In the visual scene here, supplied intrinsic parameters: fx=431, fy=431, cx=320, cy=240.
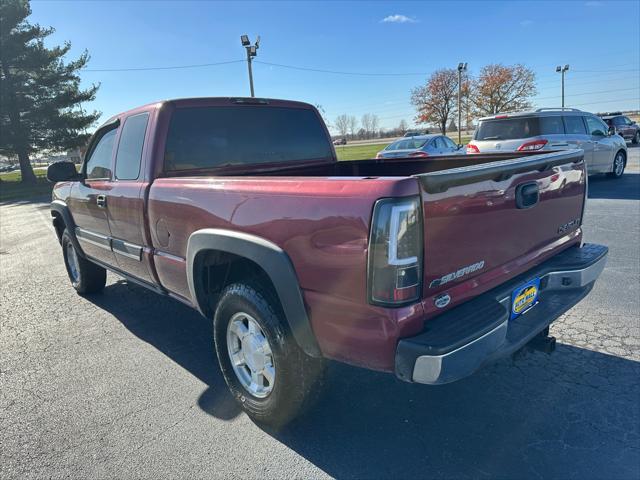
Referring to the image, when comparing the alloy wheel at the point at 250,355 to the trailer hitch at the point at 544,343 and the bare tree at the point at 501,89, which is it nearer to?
the trailer hitch at the point at 544,343

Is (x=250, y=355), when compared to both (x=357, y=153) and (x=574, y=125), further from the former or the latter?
(x=357, y=153)

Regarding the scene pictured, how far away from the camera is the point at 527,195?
2453 millimetres

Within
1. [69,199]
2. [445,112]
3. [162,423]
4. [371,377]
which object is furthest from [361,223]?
[445,112]

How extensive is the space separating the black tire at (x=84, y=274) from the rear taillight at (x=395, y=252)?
437 cm

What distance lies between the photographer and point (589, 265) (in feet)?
9.09

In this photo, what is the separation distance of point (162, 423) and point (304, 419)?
915 mm

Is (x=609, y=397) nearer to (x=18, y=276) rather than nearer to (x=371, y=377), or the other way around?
(x=371, y=377)

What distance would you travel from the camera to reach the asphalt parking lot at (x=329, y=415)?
7.59ft

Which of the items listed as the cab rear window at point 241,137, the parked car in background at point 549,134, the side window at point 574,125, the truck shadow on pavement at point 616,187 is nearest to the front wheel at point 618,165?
the truck shadow on pavement at point 616,187

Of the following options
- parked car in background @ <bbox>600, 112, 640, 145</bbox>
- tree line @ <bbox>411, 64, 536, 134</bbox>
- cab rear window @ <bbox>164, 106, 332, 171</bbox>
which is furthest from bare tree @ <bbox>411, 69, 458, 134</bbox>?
cab rear window @ <bbox>164, 106, 332, 171</bbox>

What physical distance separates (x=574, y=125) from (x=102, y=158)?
1122cm

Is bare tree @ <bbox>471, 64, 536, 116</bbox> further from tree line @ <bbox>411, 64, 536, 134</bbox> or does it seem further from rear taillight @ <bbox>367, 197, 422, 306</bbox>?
rear taillight @ <bbox>367, 197, 422, 306</bbox>

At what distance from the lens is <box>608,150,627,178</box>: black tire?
40.0 ft

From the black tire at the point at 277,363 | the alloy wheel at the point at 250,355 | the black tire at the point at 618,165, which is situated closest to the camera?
the black tire at the point at 277,363
